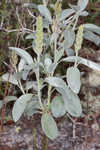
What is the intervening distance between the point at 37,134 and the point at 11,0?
0.92m

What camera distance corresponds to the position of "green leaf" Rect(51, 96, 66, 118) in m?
0.98

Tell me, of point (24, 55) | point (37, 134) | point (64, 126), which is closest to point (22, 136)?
point (37, 134)

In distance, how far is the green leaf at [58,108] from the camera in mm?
977

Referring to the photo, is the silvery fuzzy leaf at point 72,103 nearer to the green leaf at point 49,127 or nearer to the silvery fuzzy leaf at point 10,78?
the green leaf at point 49,127

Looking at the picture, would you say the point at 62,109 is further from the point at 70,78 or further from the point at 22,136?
the point at 22,136

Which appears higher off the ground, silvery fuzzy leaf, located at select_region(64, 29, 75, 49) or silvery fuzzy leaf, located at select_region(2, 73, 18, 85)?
silvery fuzzy leaf, located at select_region(64, 29, 75, 49)

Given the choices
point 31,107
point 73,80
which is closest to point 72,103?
point 73,80

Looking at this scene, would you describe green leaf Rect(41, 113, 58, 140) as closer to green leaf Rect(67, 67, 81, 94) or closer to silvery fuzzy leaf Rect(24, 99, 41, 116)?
silvery fuzzy leaf Rect(24, 99, 41, 116)

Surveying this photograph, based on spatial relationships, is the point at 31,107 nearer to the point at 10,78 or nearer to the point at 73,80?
the point at 10,78

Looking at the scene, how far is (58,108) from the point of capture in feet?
3.24

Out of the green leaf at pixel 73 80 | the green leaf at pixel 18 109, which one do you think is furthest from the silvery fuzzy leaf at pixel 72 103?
the green leaf at pixel 18 109

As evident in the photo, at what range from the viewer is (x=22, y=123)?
1.33m

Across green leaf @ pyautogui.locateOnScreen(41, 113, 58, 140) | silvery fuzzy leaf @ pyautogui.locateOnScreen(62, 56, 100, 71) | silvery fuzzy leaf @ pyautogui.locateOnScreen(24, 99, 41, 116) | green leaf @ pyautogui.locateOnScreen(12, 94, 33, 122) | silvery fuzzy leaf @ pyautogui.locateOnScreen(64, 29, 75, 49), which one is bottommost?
green leaf @ pyautogui.locateOnScreen(41, 113, 58, 140)

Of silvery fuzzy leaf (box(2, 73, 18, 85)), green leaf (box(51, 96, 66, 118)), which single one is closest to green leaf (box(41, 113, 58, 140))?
green leaf (box(51, 96, 66, 118))
